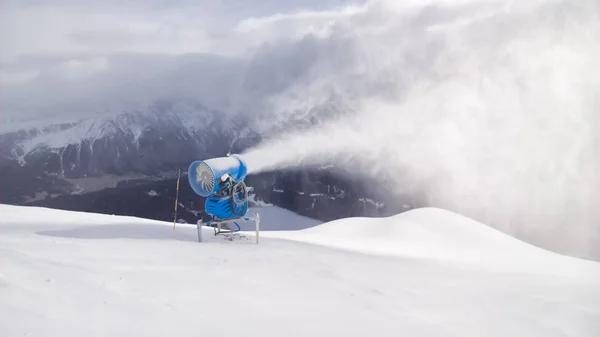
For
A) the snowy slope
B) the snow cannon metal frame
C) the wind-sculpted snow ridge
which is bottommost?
the snowy slope

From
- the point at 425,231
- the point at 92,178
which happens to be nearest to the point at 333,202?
the point at 92,178

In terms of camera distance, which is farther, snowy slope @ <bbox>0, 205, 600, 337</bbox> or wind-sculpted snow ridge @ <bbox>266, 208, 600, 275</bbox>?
wind-sculpted snow ridge @ <bbox>266, 208, 600, 275</bbox>

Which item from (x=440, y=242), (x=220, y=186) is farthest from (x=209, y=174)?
(x=440, y=242)

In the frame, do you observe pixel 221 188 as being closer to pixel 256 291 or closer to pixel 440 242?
pixel 256 291

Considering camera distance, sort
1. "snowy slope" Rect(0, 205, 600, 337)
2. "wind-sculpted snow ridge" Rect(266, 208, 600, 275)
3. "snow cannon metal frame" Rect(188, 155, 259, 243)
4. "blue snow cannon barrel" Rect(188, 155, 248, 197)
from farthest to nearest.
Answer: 1. "wind-sculpted snow ridge" Rect(266, 208, 600, 275)
2. "snow cannon metal frame" Rect(188, 155, 259, 243)
3. "blue snow cannon barrel" Rect(188, 155, 248, 197)
4. "snowy slope" Rect(0, 205, 600, 337)

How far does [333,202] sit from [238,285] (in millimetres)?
109687

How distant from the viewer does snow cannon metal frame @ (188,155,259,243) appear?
1206 centimetres

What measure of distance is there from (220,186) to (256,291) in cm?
646

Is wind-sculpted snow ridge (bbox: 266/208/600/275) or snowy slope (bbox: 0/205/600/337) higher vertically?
wind-sculpted snow ridge (bbox: 266/208/600/275)

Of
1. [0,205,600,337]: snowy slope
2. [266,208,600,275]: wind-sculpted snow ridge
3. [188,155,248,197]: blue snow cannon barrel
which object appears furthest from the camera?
[266,208,600,275]: wind-sculpted snow ridge

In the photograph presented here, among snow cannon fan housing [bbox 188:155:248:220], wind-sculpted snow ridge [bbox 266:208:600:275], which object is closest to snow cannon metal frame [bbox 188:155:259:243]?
snow cannon fan housing [bbox 188:155:248:220]

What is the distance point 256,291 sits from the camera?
6.14m

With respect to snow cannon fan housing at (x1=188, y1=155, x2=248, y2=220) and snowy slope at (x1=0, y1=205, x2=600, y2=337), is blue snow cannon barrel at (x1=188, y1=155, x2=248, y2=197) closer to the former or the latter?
snow cannon fan housing at (x1=188, y1=155, x2=248, y2=220)

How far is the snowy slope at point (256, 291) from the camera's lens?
4.58m
